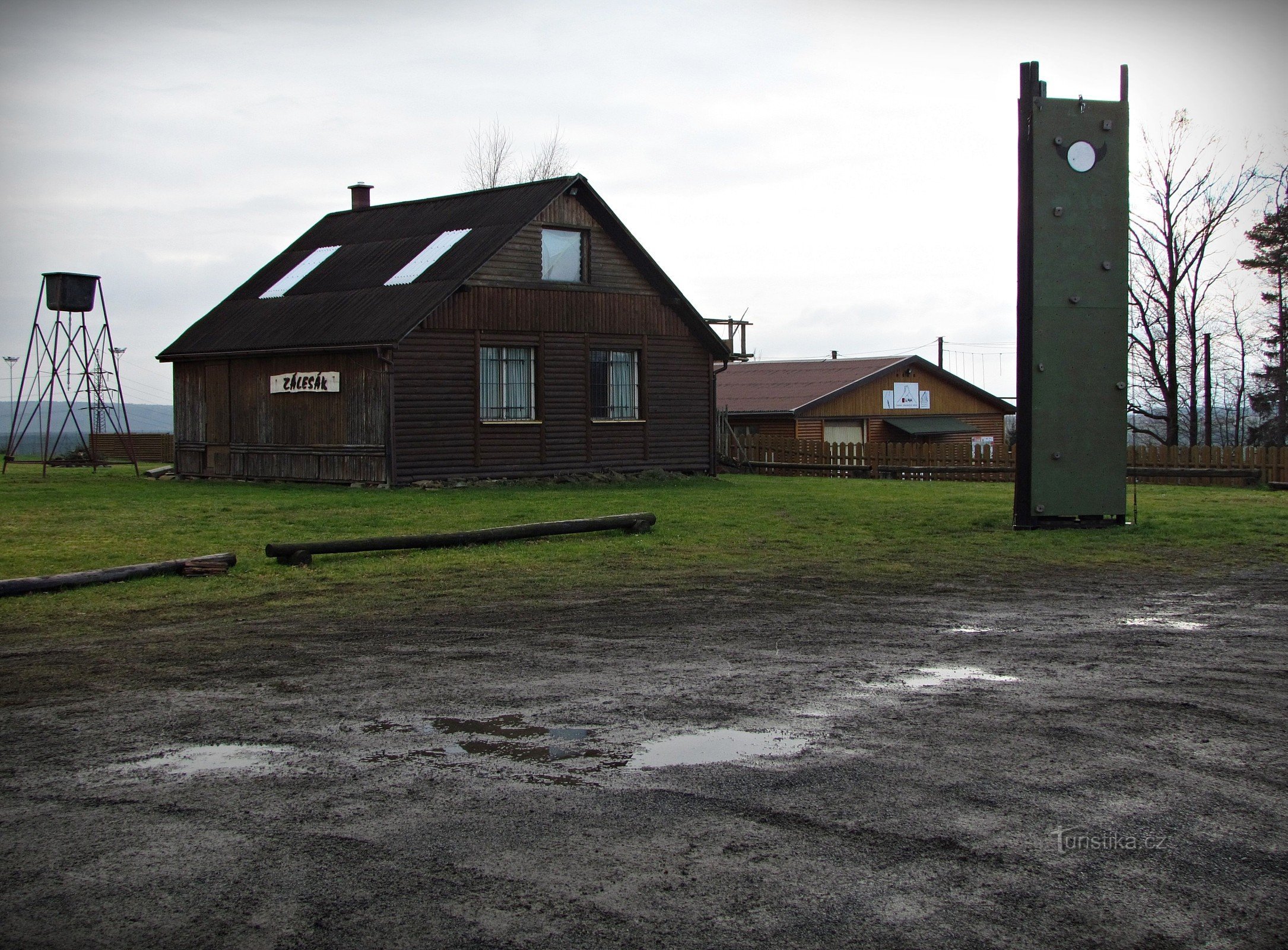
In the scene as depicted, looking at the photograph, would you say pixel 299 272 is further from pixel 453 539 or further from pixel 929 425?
pixel 929 425

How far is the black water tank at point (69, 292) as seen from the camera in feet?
107

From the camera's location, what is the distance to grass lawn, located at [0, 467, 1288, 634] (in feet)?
38.1

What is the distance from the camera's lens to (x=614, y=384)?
30047 millimetres

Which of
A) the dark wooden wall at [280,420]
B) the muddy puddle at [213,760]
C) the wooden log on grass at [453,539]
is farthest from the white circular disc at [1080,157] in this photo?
the muddy puddle at [213,760]

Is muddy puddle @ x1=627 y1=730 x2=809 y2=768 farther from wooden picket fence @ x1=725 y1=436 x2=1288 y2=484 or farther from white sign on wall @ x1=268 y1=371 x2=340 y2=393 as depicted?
wooden picket fence @ x1=725 y1=436 x2=1288 y2=484

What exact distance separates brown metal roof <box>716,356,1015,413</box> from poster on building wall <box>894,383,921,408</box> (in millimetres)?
800

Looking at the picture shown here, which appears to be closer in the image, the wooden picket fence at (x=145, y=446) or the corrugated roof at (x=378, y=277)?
the corrugated roof at (x=378, y=277)

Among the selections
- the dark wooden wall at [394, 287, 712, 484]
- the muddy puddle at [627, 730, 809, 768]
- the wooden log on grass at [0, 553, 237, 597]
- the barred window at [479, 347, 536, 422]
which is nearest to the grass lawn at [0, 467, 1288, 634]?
the wooden log on grass at [0, 553, 237, 597]

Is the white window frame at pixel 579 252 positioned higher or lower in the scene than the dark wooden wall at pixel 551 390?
higher

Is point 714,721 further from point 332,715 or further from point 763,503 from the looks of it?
point 763,503

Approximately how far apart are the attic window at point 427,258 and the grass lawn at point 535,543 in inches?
191

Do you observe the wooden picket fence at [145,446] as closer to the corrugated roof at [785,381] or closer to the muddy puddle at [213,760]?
the corrugated roof at [785,381]

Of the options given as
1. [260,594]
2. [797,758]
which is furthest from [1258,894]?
[260,594]

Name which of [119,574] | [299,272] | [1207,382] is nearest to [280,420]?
[299,272]
